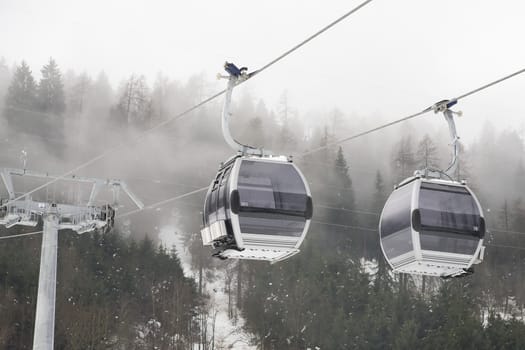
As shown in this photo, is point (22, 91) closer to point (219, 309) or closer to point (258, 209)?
point (219, 309)

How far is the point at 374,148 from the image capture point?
205 ft

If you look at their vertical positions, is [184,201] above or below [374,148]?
below

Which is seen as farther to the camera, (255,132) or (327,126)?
(327,126)

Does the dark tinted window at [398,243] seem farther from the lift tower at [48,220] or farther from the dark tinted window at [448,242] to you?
the lift tower at [48,220]

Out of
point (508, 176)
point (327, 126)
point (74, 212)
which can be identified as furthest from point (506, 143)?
point (74, 212)

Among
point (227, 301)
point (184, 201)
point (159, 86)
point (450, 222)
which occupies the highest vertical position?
point (159, 86)

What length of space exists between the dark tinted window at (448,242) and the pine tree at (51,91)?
52110 millimetres

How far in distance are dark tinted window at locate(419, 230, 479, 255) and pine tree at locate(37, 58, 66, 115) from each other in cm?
5211

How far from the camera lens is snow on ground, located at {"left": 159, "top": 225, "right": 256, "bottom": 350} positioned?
4744 centimetres

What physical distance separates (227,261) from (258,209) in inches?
1810

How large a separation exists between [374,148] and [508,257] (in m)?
14.3

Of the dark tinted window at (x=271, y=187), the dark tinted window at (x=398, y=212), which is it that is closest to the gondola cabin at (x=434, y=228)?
the dark tinted window at (x=398, y=212)

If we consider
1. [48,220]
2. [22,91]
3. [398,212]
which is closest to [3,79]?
[22,91]

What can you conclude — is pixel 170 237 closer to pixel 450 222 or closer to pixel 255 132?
pixel 255 132
